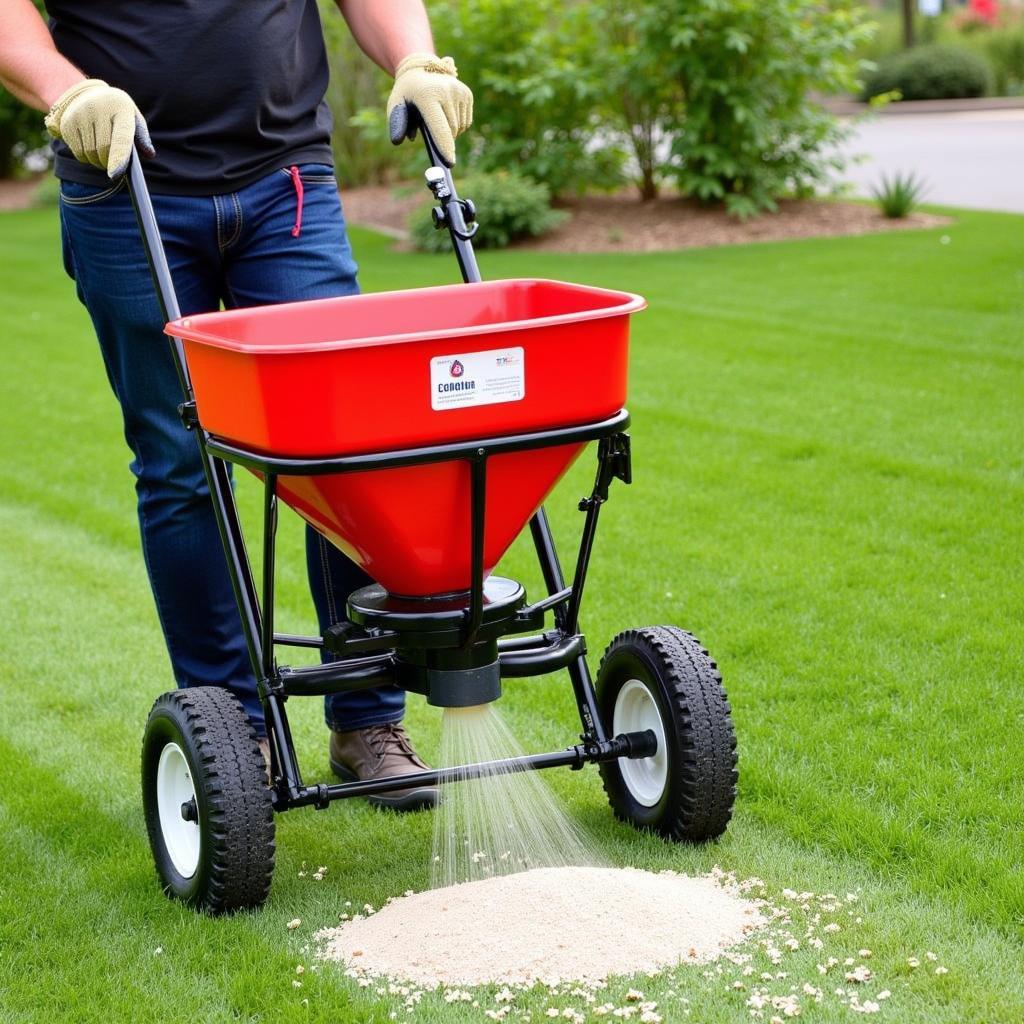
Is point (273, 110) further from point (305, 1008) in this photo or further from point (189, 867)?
point (305, 1008)

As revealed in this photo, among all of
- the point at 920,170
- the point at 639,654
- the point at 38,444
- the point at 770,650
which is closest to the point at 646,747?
the point at 639,654

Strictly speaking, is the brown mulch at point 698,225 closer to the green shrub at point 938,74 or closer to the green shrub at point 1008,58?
the green shrub at point 938,74

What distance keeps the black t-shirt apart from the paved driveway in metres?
9.44

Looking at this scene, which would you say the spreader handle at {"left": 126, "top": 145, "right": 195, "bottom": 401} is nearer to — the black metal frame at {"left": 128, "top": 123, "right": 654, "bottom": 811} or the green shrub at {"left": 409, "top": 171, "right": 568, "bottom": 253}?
the black metal frame at {"left": 128, "top": 123, "right": 654, "bottom": 811}

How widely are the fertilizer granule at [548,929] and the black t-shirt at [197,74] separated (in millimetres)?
1353

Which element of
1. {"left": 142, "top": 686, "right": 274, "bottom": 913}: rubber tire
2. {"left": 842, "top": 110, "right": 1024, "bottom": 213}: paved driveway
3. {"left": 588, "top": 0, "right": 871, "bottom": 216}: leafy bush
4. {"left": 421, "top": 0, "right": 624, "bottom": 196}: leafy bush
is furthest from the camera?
{"left": 842, "top": 110, "right": 1024, "bottom": 213}: paved driveway

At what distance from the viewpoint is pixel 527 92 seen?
1141 cm

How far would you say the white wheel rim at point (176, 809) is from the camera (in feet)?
8.72

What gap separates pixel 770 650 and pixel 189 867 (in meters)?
1.60

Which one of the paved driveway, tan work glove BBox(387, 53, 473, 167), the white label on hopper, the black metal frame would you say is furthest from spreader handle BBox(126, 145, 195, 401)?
the paved driveway

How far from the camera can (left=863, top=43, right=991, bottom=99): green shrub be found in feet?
85.9

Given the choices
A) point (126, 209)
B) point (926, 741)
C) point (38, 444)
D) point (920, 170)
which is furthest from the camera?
point (920, 170)

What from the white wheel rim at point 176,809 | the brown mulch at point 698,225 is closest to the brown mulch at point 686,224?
the brown mulch at point 698,225

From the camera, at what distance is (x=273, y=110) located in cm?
285
